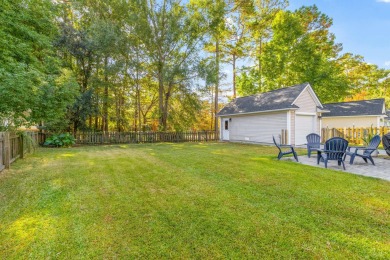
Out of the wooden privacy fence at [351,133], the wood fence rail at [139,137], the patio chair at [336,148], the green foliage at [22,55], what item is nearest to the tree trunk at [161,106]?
the wood fence rail at [139,137]

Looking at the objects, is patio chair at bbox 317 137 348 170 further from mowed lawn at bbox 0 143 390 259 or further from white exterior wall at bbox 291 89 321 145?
white exterior wall at bbox 291 89 321 145

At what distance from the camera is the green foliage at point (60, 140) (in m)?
12.2

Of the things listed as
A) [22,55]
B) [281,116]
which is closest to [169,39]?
[22,55]

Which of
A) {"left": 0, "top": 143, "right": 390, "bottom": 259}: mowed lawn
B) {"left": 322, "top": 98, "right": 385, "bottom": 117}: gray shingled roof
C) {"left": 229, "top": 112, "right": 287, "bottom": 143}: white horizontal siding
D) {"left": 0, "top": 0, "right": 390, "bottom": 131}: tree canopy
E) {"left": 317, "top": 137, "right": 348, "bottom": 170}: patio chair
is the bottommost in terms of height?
{"left": 0, "top": 143, "right": 390, "bottom": 259}: mowed lawn

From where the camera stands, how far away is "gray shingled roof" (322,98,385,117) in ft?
55.5

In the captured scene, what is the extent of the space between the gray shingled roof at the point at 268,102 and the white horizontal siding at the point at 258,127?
0.48 meters

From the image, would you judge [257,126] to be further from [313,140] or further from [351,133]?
[351,133]

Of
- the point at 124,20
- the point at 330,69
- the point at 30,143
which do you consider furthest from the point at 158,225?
the point at 330,69

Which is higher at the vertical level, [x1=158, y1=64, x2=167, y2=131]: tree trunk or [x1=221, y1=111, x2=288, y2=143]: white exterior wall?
[x1=158, y1=64, x2=167, y2=131]: tree trunk

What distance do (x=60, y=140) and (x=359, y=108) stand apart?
75.7ft

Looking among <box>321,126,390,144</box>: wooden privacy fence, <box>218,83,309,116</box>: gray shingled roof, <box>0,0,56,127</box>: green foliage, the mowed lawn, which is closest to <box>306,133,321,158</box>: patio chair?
the mowed lawn

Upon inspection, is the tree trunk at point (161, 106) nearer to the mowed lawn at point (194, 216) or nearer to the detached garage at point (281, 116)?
the detached garage at point (281, 116)

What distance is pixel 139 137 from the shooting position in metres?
16.1

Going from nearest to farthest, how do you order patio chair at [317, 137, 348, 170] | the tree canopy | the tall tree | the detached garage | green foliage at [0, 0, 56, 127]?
green foliage at [0, 0, 56, 127], patio chair at [317, 137, 348, 170], the tree canopy, the detached garage, the tall tree
